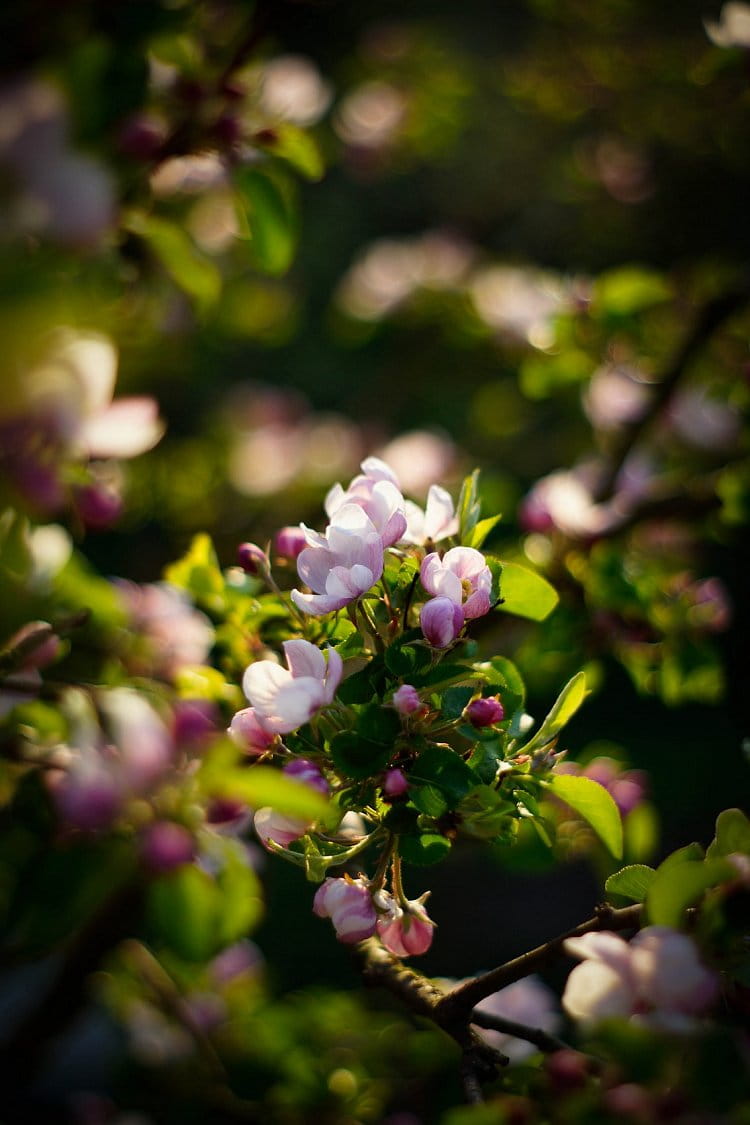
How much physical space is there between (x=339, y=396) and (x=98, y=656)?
261 centimetres

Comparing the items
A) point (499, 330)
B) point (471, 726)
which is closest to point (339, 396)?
point (499, 330)

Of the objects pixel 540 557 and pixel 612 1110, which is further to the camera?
pixel 540 557

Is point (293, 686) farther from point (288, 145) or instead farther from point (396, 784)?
point (288, 145)

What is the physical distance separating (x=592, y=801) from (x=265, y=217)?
65cm

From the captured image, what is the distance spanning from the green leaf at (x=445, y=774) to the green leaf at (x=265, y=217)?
561 mm

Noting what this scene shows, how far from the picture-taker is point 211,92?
88 centimetres

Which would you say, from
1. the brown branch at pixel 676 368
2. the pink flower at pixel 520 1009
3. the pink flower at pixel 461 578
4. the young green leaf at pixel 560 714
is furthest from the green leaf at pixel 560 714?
the brown branch at pixel 676 368

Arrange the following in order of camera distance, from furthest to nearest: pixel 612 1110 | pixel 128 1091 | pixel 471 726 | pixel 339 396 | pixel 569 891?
pixel 339 396, pixel 569 891, pixel 128 1091, pixel 471 726, pixel 612 1110

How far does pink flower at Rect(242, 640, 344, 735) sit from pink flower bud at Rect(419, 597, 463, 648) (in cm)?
7

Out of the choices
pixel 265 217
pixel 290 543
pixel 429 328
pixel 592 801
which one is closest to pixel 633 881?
pixel 592 801

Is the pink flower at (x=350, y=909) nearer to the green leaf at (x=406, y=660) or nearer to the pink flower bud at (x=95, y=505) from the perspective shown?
the green leaf at (x=406, y=660)

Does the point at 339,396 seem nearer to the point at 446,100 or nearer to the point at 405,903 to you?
the point at 446,100

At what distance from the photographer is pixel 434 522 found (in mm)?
693

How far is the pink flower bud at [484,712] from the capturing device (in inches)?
24.1
